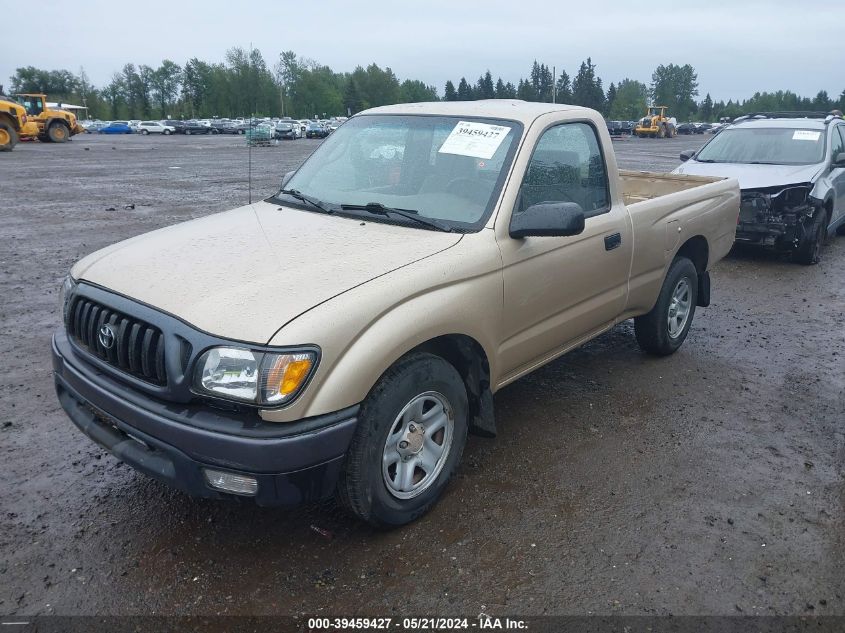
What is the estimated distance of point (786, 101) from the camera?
454 ft

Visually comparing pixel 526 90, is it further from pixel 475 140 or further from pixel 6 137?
pixel 475 140

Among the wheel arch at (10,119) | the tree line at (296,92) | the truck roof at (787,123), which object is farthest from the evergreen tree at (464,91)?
the truck roof at (787,123)

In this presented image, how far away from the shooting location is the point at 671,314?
5504 millimetres

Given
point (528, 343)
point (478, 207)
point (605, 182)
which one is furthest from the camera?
point (605, 182)

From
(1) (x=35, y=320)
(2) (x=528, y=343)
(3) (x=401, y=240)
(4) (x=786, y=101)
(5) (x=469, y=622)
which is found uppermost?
(4) (x=786, y=101)

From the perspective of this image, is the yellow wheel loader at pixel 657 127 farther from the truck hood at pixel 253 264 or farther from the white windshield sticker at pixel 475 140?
the truck hood at pixel 253 264

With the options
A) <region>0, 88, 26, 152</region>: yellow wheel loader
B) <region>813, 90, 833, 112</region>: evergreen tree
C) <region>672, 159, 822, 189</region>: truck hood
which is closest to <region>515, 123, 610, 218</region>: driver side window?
<region>672, 159, 822, 189</region>: truck hood

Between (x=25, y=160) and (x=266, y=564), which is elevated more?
(x=25, y=160)

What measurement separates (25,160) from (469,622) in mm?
28349

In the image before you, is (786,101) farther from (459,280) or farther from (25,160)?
(459,280)

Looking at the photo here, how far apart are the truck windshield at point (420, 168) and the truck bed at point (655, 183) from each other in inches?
101

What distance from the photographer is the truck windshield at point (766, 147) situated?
9359 millimetres

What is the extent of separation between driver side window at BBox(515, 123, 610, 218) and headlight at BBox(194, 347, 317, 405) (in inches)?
63.2

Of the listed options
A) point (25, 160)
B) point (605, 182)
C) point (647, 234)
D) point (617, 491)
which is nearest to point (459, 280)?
point (617, 491)
